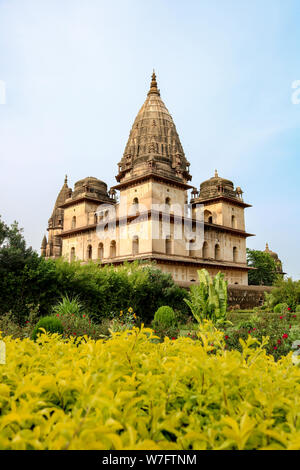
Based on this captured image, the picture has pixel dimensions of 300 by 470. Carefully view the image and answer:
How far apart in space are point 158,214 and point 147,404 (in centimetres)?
2303

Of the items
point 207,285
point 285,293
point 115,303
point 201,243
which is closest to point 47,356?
point 207,285

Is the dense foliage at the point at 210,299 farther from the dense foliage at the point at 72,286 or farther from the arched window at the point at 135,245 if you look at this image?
the arched window at the point at 135,245

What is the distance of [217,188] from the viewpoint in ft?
107

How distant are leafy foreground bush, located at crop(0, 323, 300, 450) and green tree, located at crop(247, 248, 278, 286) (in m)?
50.7

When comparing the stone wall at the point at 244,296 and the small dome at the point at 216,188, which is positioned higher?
the small dome at the point at 216,188

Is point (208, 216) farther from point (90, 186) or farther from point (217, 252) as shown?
point (90, 186)

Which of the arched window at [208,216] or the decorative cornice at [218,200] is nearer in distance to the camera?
the decorative cornice at [218,200]

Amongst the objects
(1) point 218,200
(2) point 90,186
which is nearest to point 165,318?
(1) point 218,200

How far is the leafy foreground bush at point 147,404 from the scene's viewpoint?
4.35ft

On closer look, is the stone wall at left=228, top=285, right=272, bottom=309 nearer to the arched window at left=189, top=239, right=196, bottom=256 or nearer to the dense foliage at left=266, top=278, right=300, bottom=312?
the dense foliage at left=266, top=278, right=300, bottom=312

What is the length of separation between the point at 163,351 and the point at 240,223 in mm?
32265

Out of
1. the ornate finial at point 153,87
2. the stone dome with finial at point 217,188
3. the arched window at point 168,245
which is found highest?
the ornate finial at point 153,87

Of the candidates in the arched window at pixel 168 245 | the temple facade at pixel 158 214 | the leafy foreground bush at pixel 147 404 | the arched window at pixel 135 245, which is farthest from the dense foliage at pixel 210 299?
the arched window at pixel 135 245

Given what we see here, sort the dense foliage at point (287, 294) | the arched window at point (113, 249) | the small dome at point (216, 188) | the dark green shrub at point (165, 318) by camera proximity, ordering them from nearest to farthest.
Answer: the dark green shrub at point (165, 318) < the dense foliage at point (287, 294) < the arched window at point (113, 249) < the small dome at point (216, 188)
